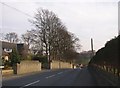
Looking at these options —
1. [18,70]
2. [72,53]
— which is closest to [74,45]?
[72,53]

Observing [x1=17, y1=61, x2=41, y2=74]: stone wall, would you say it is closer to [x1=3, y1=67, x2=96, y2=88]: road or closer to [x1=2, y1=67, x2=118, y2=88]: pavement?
[x1=2, y1=67, x2=118, y2=88]: pavement

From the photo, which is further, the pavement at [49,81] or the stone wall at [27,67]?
the stone wall at [27,67]

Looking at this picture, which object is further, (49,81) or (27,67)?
(27,67)

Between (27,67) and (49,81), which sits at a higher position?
(27,67)

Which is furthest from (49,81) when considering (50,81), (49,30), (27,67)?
(49,30)

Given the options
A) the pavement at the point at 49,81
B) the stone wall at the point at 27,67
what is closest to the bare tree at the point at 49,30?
the stone wall at the point at 27,67

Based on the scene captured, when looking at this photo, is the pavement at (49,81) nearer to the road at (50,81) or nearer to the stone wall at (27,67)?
the road at (50,81)

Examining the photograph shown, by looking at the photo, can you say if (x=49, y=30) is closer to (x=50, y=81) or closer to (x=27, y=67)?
(x=27, y=67)

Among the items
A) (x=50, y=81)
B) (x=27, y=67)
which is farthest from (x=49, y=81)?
(x=27, y=67)

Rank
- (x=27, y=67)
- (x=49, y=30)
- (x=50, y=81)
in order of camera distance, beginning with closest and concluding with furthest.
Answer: (x=50, y=81) < (x=27, y=67) < (x=49, y=30)

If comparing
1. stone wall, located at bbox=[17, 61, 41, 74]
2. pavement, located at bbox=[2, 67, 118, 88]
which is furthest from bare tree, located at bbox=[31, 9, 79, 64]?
pavement, located at bbox=[2, 67, 118, 88]

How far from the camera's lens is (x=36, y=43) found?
259 ft

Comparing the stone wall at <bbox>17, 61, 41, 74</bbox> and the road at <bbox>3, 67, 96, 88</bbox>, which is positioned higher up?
the stone wall at <bbox>17, 61, 41, 74</bbox>

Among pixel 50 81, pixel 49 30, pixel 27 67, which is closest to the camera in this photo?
pixel 50 81
